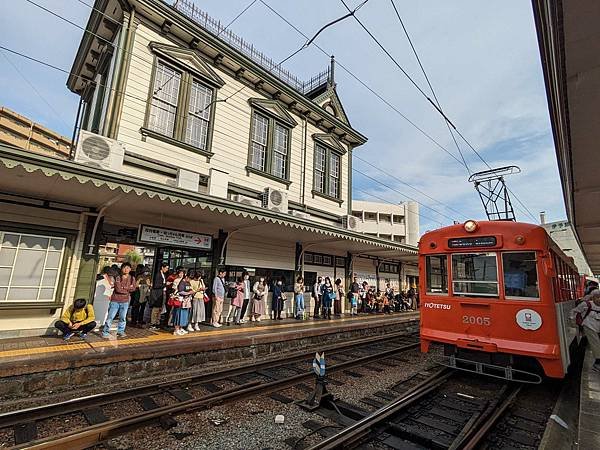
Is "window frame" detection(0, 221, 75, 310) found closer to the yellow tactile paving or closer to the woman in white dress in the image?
the woman in white dress

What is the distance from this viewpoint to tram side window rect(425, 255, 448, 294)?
651cm

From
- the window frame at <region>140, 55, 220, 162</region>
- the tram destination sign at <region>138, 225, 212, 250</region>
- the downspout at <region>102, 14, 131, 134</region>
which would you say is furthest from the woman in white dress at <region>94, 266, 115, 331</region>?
the window frame at <region>140, 55, 220, 162</region>

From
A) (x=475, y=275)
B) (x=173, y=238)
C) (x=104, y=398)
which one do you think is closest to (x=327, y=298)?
(x=173, y=238)

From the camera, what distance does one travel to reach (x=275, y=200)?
11.8m

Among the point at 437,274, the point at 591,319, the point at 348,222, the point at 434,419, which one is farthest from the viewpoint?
the point at 348,222

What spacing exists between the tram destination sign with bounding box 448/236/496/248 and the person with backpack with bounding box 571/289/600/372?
11.0 ft

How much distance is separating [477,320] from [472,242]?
1455 millimetres

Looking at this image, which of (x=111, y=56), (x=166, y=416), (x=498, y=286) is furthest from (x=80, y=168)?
(x=498, y=286)

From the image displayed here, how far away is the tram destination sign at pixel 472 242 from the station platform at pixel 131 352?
190 inches

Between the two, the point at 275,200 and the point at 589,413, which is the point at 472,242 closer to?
the point at 589,413

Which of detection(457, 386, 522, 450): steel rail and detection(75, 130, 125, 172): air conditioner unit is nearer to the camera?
detection(457, 386, 522, 450): steel rail

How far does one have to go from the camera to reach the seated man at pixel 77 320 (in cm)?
658

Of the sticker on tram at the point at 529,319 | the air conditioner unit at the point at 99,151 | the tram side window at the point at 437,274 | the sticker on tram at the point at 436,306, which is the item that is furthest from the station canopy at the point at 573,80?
the air conditioner unit at the point at 99,151

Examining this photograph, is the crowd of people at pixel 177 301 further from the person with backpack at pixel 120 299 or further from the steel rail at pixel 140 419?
the steel rail at pixel 140 419
